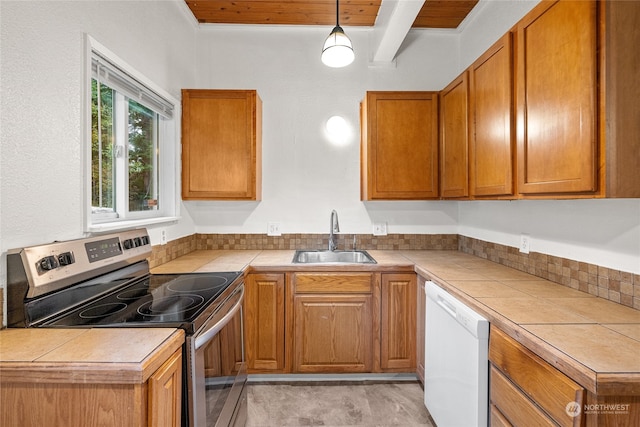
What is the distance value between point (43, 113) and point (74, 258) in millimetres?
562

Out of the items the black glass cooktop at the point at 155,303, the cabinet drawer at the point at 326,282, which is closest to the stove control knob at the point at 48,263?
the black glass cooktop at the point at 155,303

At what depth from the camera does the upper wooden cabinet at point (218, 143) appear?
8.28 feet

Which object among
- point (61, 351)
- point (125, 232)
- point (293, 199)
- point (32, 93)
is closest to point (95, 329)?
point (61, 351)

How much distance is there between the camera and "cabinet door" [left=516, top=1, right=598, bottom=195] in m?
1.18

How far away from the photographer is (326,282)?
2.30m

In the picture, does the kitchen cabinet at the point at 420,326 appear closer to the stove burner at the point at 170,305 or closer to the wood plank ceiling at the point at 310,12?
the stove burner at the point at 170,305

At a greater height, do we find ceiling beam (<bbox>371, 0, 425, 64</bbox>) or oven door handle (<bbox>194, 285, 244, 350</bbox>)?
ceiling beam (<bbox>371, 0, 425, 64</bbox>)

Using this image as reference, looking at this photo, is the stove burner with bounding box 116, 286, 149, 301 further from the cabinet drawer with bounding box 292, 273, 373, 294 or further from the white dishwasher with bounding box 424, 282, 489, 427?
the white dishwasher with bounding box 424, 282, 489, 427

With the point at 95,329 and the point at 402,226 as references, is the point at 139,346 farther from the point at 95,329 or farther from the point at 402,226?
the point at 402,226

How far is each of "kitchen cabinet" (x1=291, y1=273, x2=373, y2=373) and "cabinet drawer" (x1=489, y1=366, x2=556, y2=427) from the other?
1.06 m

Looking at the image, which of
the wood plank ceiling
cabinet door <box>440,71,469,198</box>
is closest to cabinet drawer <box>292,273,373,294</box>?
cabinet door <box>440,71,469,198</box>

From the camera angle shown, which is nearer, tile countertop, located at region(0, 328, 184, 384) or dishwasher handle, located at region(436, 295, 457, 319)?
tile countertop, located at region(0, 328, 184, 384)

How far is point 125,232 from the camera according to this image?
1.69 metres

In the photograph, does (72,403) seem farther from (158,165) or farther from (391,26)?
(391,26)
